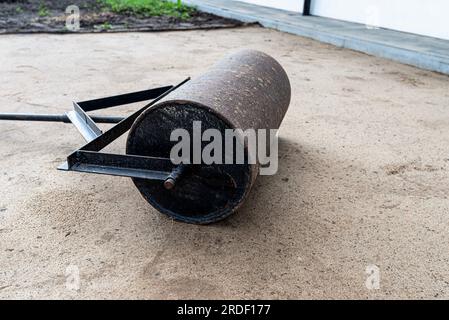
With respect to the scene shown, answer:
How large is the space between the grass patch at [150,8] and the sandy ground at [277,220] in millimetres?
5865

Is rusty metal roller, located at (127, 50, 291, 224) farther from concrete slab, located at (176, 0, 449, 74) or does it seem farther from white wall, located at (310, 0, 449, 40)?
white wall, located at (310, 0, 449, 40)

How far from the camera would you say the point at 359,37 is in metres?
6.23

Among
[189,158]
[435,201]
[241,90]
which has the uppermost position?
[241,90]

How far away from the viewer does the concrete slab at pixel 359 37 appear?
5289 millimetres

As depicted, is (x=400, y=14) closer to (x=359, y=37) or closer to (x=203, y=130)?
(x=359, y=37)

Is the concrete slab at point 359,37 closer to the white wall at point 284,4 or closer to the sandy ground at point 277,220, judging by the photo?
A: the white wall at point 284,4

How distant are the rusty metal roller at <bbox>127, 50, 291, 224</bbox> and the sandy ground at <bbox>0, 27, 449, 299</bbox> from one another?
12 cm

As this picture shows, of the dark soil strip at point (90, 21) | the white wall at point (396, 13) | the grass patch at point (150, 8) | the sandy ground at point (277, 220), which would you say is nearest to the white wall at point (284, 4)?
the white wall at point (396, 13)

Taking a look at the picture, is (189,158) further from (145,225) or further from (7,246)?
(7,246)

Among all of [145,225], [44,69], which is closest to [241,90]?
[145,225]

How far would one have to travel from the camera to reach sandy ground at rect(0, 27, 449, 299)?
5.66ft

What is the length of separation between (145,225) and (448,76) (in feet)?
13.9

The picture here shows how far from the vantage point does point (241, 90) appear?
2088 mm
